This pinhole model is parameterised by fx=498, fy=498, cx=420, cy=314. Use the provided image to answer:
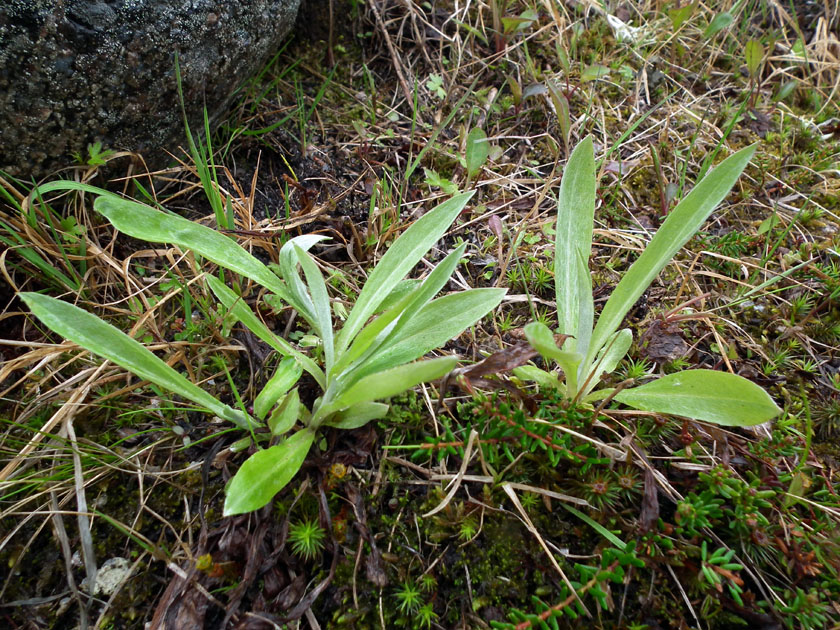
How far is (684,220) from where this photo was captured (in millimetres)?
1239

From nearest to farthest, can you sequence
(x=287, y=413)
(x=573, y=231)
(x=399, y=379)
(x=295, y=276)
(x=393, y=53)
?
(x=399, y=379) < (x=287, y=413) < (x=295, y=276) < (x=573, y=231) < (x=393, y=53)

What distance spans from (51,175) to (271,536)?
1.31 meters

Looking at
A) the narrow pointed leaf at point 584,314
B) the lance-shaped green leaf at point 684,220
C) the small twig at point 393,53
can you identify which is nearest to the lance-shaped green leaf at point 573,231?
the narrow pointed leaf at point 584,314

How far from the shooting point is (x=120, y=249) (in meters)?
1.66

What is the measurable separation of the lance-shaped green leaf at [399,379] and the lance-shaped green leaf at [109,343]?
0.32 m

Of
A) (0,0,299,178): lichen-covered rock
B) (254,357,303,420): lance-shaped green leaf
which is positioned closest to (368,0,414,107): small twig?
(0,0,299,178): lichen-covered rock

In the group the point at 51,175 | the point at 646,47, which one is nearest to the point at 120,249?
the point at 51,175

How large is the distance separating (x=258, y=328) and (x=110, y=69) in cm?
89

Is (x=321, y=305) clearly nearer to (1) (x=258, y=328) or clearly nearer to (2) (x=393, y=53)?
(1) (x=258, y=328)

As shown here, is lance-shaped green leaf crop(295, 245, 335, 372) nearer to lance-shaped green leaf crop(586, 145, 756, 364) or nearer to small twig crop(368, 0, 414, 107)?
lance-shaped green leaf crop(586, 145, 756, 364)

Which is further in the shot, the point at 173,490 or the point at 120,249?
the point at 120,249

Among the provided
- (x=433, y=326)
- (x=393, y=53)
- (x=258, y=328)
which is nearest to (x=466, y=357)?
(x=433, y=326)

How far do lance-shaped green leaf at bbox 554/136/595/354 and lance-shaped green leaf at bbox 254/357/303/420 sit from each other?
724 mm

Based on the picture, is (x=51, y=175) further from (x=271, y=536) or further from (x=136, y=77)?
(x=271, y=536)
